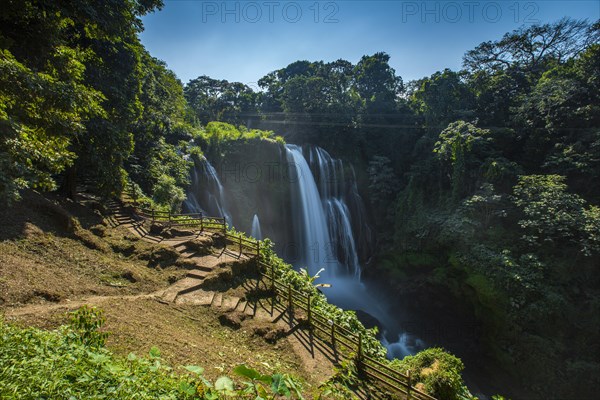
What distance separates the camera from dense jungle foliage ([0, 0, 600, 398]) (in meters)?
6.95

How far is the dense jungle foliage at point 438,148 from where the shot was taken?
695cm

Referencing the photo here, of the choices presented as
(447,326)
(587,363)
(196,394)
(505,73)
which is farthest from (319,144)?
(196,394)

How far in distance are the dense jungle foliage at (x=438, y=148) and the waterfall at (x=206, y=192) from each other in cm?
145

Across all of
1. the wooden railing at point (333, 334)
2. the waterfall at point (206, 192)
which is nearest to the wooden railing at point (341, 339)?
the wooden railing at point (333, 334)

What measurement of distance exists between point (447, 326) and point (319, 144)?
19938mm

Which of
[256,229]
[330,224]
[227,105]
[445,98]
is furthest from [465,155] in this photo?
[227,105]

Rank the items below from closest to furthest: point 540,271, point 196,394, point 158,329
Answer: point 196,394, point 158,329, point 540,271

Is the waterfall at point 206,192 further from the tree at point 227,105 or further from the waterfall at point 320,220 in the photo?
the tree at point 227,105

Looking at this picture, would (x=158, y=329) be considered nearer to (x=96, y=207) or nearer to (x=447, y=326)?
(x=96, y=207)

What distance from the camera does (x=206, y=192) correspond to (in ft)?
68.6

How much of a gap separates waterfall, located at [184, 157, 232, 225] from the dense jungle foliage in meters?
1.45

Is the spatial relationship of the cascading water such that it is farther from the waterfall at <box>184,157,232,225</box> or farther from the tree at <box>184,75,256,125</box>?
the tree at <box>184,75,256,125</box>

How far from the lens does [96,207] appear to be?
1212 centimetres

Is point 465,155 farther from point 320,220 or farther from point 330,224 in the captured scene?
point 320,220
